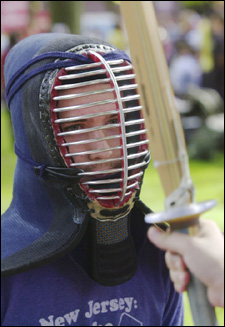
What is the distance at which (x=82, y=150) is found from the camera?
162 centimetres

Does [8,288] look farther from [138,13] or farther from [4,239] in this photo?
[138,13]

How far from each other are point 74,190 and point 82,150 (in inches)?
5.0

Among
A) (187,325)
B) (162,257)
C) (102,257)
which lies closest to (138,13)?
(102,257)

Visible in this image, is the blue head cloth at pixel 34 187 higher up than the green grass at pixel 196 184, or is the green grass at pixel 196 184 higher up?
the blue head cloth at pixel 34 187

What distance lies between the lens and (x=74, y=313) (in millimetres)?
1657

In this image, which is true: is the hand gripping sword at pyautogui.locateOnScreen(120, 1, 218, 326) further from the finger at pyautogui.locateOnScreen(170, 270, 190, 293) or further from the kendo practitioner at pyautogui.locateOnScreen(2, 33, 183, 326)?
the kendo practitioner at pyautogui.locateOnScreen(2, 33, 183, 326)

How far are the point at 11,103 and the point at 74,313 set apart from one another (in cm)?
72

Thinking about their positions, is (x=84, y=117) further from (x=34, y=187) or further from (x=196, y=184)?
(x=196, y=184)

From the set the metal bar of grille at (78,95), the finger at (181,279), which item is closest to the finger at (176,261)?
Answer: the finger at (181,279)

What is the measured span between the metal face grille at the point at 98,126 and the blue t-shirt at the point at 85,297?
26 cm

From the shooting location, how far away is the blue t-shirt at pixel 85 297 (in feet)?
5.19

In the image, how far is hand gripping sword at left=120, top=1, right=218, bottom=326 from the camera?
968 millimetres

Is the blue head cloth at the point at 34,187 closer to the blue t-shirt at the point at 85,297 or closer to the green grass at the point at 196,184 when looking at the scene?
the blue t-shirt at the point at 85,297

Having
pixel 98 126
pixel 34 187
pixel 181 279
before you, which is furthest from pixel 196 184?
pixel 181 279
